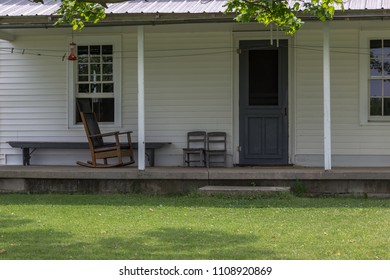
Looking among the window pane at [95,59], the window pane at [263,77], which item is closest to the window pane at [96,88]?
the window pane at [95,59]

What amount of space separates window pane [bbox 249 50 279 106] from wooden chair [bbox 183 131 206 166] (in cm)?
114

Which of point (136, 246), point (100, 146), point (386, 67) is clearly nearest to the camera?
point (136, 246)

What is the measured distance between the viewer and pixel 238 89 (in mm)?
12531

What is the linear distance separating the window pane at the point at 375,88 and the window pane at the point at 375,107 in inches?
4.3

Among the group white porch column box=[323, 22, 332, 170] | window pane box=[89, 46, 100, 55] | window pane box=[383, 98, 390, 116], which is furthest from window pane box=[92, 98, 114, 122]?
window pane box=[383, 98, 390, 116]

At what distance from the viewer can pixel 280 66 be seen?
12.4 meters

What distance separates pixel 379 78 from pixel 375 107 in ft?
1.74

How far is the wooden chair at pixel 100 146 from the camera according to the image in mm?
11781

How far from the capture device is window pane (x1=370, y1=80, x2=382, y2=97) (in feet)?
39.9

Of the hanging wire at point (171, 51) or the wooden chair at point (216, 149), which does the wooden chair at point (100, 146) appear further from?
the hanging wire at point (171, 51)

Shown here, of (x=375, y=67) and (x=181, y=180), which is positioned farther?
(x=375, y=67)

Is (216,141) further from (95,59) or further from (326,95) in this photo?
(95,59)

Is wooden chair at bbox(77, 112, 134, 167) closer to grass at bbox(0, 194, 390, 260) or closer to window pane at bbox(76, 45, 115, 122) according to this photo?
window pane at bbox(76, 45, 115, 122)

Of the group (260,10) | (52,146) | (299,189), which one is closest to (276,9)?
(260,10)
